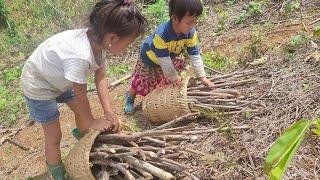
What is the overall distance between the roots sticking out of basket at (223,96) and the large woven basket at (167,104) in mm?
92

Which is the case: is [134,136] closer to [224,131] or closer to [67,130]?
[224,131]

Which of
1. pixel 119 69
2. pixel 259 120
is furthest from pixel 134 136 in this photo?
pixel 119 69

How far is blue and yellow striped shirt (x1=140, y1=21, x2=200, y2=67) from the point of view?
10.3 feet

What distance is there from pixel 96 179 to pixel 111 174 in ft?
0.30

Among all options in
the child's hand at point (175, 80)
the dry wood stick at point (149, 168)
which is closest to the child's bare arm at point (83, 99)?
the dry wood stick at point (149, 168)

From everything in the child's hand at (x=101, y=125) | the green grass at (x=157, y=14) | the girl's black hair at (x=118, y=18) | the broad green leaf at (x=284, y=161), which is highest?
the girl's black hair at (x=118, y=18)

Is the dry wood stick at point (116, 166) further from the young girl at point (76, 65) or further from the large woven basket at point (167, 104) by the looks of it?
the large woven basket at point (167, 104)

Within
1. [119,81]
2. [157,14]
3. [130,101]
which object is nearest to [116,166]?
[130,101]

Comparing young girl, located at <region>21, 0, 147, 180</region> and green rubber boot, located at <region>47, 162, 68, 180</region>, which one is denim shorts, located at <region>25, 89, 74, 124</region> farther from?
green rubber boot, located at <region>47, 162, 68, 180</region>

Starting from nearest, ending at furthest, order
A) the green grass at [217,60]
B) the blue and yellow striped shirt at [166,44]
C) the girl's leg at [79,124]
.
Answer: the girl's leg at [79,124], the blue and yellow striped shirt at [166,44], the green grass at [217,60]

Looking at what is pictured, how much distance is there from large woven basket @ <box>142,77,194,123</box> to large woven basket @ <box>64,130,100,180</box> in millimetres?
681

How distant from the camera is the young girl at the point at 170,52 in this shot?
9.71 ft

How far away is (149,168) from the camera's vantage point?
2.40m

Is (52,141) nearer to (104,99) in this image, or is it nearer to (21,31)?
(104,99)
